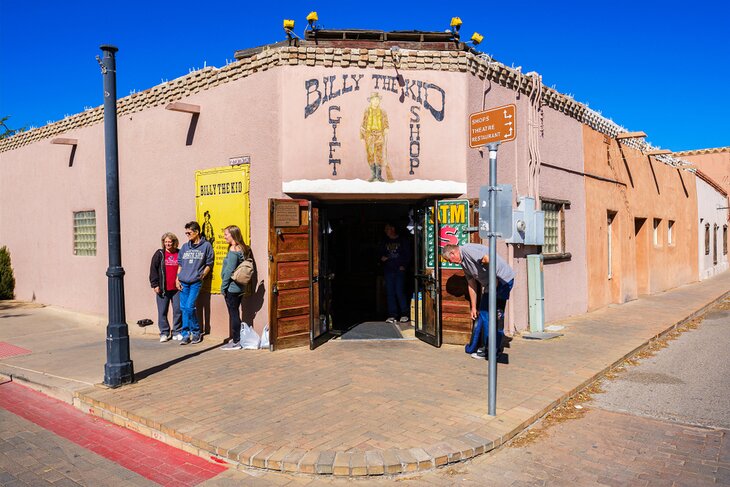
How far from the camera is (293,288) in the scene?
26.0ft

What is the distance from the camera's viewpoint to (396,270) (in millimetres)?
10062

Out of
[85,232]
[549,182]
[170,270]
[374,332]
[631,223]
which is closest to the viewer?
[170,270]

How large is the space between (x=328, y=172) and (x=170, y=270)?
3202 millimetres

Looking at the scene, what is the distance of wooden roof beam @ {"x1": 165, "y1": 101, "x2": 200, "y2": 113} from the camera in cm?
870

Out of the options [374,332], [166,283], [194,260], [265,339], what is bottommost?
[374,332]

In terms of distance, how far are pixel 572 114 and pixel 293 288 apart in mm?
7418

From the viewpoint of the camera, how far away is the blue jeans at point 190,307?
847cm

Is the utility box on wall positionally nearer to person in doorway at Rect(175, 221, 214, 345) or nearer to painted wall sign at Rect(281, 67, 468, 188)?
painted wall sign at Rect(281, 67, 468, 188)

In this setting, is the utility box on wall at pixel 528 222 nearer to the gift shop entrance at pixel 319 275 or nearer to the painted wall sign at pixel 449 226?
the painted wall sign at pixel 449 226

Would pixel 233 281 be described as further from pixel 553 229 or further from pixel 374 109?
pixel 553 229

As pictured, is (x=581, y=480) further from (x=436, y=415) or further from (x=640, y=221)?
(x=640, y=221)

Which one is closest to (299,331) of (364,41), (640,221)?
(364,41)

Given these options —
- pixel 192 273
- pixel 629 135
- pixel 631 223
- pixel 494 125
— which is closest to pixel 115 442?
pixel 192 273

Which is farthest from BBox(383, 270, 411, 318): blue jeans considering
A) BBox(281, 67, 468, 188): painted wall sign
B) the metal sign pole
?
the metal sign pole
